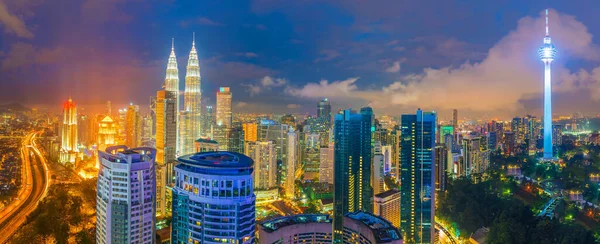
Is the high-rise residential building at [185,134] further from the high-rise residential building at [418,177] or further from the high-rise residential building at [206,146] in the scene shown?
the high-rise residential building at [418,177]

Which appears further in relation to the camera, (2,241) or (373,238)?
(2,241)

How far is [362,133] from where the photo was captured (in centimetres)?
785

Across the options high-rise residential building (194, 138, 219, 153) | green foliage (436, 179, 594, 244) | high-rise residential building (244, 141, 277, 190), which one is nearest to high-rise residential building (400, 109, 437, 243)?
green foliage (436, 179, 594, 244)

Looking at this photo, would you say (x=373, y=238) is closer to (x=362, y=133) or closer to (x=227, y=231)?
(x=227, y=231)

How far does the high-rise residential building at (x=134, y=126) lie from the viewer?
1345 cm

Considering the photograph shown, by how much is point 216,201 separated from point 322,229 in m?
1.95

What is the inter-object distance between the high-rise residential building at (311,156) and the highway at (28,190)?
696 centimetres

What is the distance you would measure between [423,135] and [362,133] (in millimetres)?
1134

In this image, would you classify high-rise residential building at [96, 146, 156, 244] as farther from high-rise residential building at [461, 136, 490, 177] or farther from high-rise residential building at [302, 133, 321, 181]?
high-rise residential building at [461, 136, 490, 177]

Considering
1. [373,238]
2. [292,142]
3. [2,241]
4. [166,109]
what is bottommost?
[2,241]

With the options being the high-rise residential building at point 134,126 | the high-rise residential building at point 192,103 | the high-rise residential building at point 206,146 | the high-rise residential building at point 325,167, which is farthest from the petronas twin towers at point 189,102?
the high-rise residential building at point 325,167

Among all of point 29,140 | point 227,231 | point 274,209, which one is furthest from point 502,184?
point 29,140

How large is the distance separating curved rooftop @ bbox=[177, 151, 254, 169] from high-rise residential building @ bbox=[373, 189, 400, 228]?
3258 mm

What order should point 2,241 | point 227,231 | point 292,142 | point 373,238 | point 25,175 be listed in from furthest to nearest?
point 292,142 → point 25,175 → point 2,241 → point 373,238 → point 227,231
